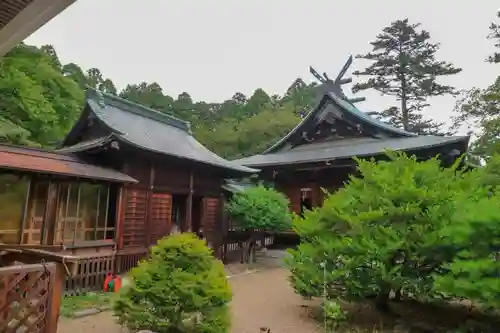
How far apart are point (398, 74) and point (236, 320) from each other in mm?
30679

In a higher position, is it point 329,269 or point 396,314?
point 329,269

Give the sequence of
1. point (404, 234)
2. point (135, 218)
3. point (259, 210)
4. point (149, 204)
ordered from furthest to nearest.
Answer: point (259, 210)
point (149, 204)
point (135, 218)
point (404, 234)

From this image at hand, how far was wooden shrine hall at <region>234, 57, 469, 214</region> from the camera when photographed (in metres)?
15.6

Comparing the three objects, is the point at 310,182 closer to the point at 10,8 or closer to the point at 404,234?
the point at 404,234

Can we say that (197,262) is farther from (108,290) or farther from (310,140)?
(310,140)

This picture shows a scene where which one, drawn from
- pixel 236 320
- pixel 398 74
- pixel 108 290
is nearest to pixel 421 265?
pixel 236 320

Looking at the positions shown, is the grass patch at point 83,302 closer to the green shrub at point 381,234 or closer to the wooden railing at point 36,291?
the wooden railing at point 36,291

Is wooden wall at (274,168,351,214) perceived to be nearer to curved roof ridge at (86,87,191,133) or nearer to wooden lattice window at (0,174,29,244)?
curved roof ridge at (86,87,191,133)

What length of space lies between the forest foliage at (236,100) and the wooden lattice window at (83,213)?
5.90 meters

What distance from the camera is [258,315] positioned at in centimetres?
764

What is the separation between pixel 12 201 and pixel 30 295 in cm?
641

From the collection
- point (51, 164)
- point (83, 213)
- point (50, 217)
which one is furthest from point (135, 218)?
point (51, 164)

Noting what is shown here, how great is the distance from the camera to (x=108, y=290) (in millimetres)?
9125

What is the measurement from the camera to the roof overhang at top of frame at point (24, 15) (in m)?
2.74
